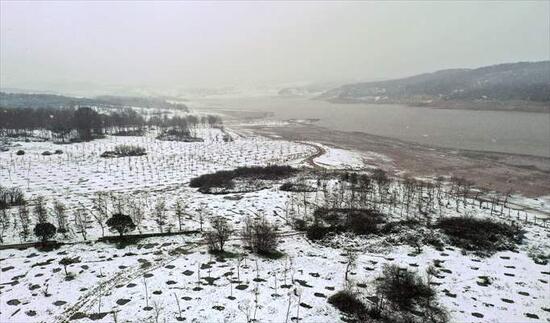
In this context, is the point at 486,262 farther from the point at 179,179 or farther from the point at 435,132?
the point at 435,132

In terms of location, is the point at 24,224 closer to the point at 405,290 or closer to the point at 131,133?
the point at 405,290

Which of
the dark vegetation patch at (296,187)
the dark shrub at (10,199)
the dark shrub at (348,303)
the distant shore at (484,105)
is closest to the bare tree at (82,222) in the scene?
the dark shrub at (10,199)

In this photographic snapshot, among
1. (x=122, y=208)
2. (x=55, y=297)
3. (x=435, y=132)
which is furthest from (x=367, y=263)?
(x=435, y=132)

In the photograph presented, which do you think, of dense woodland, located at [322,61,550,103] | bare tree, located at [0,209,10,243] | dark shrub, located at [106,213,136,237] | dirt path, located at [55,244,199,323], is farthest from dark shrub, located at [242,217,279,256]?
dense woodland, located at [322,61,550,103]

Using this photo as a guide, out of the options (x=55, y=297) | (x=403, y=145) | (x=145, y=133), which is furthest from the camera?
(x=145, y=133)

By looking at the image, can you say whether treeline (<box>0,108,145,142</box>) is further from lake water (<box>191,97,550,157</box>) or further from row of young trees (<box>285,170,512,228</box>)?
lake water (<box>191,97,550,157</box>)

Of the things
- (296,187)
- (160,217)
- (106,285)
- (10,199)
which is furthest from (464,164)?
(10,199)

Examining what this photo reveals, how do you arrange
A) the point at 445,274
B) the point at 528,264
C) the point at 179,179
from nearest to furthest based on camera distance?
the point at 445,274 < the point at 528,264 < the point at 179,179

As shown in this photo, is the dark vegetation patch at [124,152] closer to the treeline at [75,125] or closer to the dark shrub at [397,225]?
the treeline at [75,125]
